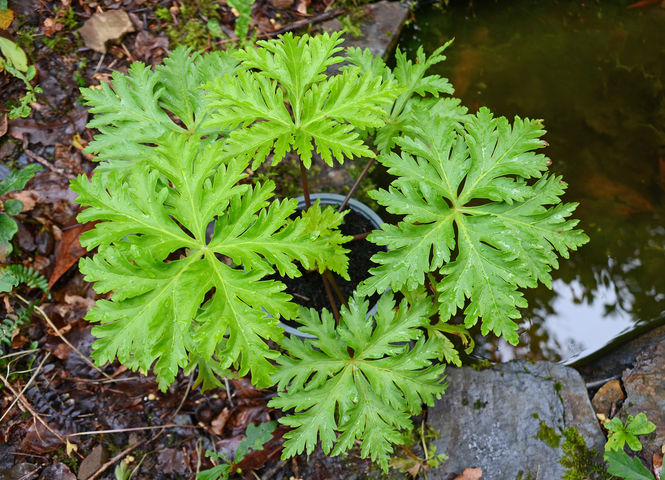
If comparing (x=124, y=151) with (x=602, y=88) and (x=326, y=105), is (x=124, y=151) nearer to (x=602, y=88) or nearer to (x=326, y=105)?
(x=326, y=105)

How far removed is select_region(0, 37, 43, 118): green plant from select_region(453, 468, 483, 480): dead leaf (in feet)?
11.2

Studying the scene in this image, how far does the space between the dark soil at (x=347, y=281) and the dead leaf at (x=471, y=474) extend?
3.14 ft

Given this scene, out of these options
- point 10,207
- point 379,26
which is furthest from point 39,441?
point 379,26

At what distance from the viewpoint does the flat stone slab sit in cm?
231

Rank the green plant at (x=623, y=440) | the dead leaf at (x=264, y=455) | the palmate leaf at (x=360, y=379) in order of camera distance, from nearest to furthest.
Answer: the palmate leaf at (x=360, y=379), the green plant at (x=623, y=440), the dead leaf at (x=264, y=455)

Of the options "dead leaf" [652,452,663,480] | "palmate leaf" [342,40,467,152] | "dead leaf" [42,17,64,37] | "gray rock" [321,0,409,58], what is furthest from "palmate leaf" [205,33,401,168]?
"dead leaf" [42,17,64,37]

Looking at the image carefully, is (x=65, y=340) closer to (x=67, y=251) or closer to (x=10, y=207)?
(x=67, y=251)

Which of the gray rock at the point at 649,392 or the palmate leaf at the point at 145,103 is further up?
the palmate leaf at the point at 145,103

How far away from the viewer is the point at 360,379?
2012 mm

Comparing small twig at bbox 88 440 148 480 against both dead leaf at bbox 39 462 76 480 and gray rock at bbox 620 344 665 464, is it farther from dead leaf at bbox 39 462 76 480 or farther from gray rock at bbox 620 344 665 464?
gray rock at bbox 620 344 665 464

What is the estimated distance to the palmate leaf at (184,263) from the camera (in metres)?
1.63

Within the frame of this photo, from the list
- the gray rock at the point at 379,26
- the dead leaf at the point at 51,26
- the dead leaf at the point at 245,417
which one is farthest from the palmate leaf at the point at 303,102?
the dead leaf at the point at 51,26

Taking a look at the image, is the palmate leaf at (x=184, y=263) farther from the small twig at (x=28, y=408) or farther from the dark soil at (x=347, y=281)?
the small twig at (x=28, y=408)

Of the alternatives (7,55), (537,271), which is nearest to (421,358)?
(537,271)
